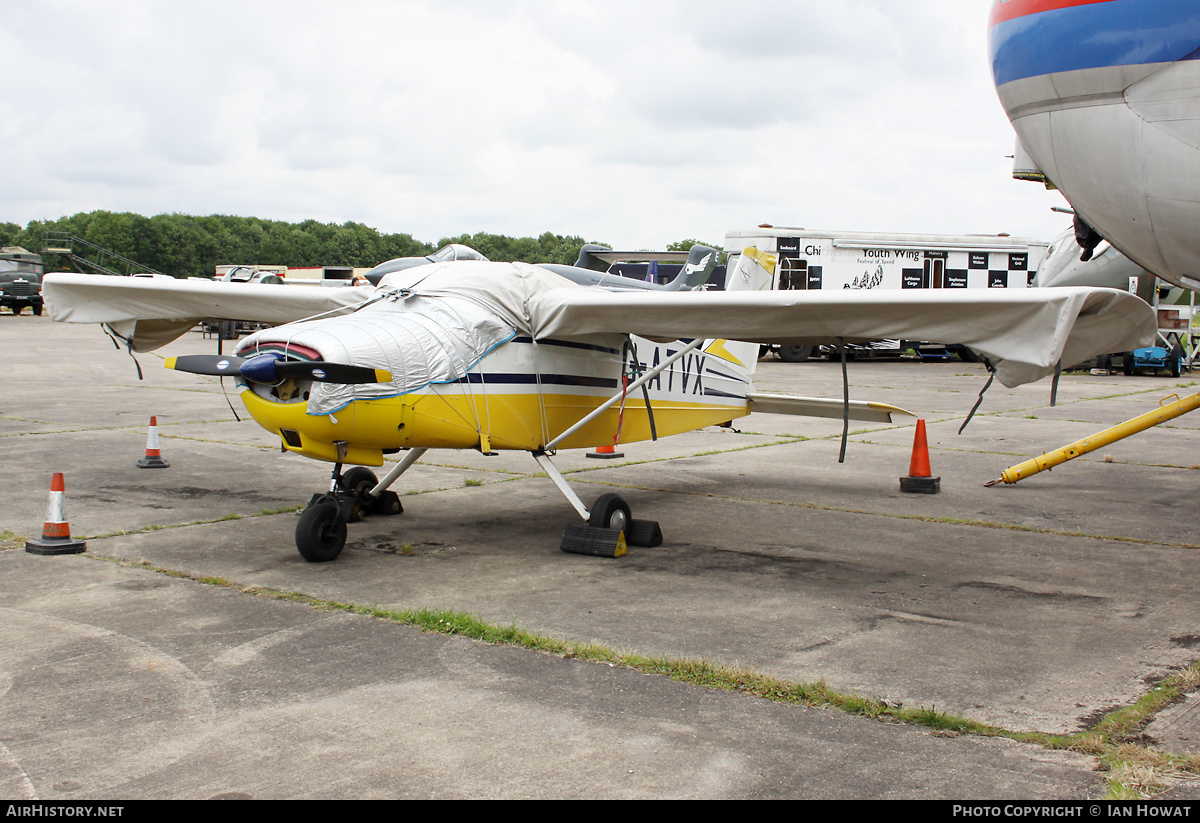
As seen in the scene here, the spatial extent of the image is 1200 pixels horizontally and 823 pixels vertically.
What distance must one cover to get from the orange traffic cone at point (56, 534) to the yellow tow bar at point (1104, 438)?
27.4 feet

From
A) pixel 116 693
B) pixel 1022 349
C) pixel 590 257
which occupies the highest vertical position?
pixel 590 257

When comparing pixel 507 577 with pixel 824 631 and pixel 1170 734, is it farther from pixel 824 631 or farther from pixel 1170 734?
pixel 1170 734

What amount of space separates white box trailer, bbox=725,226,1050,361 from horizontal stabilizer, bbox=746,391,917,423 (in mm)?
17339

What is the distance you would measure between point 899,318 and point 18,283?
44933mm

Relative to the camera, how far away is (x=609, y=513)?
23.4 ft

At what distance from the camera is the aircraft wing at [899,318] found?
562 centimetres

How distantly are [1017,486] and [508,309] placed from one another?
6.04 m

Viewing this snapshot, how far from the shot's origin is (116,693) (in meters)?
4.19

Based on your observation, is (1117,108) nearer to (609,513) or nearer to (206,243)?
(609,513)

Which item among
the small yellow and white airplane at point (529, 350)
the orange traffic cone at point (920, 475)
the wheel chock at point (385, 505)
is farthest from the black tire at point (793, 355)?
the wheel chock at point (385, 505)

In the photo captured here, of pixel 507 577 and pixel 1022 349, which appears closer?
pixel 1022 349

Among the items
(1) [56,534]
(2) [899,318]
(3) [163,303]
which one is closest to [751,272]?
(2) [899,318]
